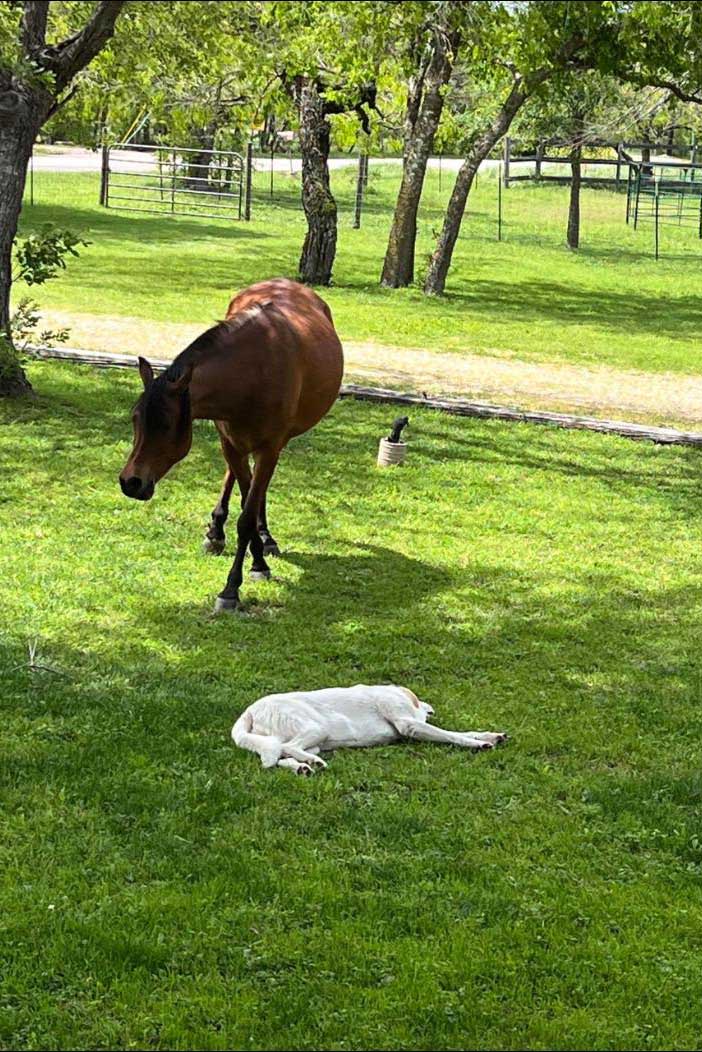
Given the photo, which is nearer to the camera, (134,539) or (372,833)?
(372,833)

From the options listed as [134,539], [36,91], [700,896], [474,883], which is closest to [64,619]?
[134,539]

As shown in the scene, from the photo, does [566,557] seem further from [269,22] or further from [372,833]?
[269,22]

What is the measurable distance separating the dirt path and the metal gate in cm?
1589

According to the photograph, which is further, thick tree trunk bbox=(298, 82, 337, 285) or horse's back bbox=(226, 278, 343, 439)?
thick tree trunk bbox=(298, 82, 337, 285)

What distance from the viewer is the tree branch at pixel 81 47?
12.3 meters

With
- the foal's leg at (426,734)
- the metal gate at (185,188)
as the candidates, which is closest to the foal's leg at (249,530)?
the foal's leg at (426,734)

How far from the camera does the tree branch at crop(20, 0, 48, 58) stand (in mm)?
12477

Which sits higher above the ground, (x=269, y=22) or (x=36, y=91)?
(x=269, y=22)

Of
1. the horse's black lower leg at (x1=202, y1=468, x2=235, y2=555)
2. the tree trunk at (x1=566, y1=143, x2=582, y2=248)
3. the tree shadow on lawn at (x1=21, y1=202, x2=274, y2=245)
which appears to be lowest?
the horse's black lower leg at (x1=202, y1=468, x2=235, y2=555)

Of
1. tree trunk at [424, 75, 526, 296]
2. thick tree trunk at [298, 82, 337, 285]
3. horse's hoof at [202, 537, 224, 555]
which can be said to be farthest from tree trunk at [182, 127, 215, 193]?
horse's hoof at [202, 537, 224, 555]

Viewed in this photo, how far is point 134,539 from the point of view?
9.35m

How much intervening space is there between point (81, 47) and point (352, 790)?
898 centimetres

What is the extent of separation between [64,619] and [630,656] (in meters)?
3.19

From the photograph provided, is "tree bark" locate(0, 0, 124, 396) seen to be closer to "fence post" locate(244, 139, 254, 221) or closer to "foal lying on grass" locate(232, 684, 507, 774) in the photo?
"foal lying on grass" locate(232, 684, 507, 774)
